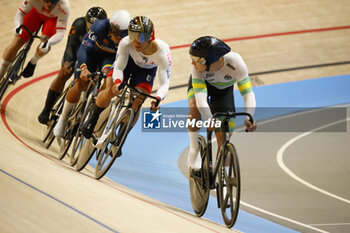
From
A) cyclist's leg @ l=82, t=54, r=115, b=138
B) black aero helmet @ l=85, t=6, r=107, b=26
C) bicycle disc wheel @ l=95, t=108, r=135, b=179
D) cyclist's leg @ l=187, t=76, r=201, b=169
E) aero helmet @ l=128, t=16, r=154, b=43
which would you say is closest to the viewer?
aero helmet @ l=128, t=16, r=154, b=43

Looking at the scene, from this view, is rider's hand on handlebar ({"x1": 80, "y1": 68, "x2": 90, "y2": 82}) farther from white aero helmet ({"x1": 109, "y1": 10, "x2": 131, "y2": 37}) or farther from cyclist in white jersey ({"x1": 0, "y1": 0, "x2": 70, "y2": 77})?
cyclist in white jersey ({"x1": 0, "y1": 0, "x2": 70, "y2": 77})

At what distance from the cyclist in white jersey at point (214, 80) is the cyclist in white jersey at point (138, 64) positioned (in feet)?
1.10

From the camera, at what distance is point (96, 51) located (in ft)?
18.1

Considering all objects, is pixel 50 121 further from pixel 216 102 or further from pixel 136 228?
pixel 136 228

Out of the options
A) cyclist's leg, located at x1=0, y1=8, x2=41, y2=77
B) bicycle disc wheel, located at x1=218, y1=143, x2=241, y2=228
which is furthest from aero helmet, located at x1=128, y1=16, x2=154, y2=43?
cyclist's leg, located at x1=0, y1=8, x2=41, y2=77

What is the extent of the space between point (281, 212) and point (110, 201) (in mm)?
2155

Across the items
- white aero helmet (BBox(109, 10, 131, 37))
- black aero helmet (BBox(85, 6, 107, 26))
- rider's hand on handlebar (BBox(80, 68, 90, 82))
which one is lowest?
rider's hand on handlebar (BBox(80, 68, 90, 82))

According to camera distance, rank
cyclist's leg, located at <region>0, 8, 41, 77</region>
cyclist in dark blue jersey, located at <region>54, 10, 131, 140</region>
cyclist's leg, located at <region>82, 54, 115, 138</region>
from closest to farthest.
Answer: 1. cyclist's leg, located at <region>82, 54, 115, 138</region>
2. cyclist in dark blue jersey, located at <region>54, 10, 131, 140</region>
3. cyclist's leg, located at <region>0, 8, 41, 77</region>

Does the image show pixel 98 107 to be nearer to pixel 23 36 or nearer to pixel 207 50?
pixel 207 50

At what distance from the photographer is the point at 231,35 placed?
10.5 metres

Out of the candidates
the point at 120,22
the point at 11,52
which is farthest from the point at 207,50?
the point at 11,52

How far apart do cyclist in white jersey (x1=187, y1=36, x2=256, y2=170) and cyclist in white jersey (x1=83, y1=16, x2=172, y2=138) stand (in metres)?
0.34

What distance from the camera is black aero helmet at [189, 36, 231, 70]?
4.09 metres

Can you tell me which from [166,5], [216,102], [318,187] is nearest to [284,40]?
[166,5]
